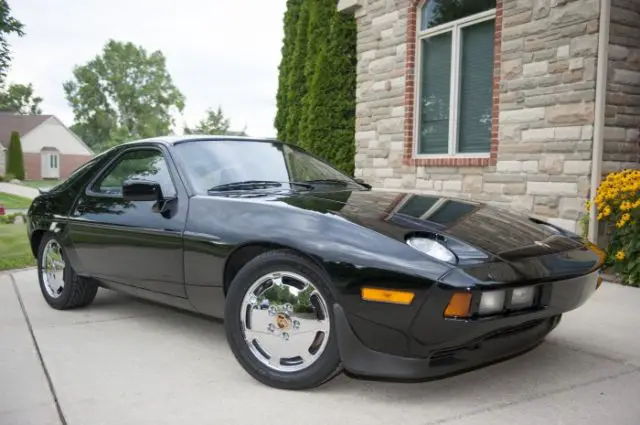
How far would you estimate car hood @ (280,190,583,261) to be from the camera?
2834 millimetres

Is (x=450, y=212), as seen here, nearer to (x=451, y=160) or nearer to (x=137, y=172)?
(x=137, y=172)

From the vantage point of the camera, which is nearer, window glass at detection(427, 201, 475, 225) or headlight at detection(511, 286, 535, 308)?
headlight at detection(511, 286, 535, 308)

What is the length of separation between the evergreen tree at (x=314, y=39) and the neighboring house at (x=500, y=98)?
836mm

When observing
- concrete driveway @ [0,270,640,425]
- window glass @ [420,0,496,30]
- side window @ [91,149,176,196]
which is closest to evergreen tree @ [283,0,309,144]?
window glass @ [420,0,496,30]

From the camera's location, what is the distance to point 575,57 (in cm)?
609

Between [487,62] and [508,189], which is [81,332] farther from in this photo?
[487,62]

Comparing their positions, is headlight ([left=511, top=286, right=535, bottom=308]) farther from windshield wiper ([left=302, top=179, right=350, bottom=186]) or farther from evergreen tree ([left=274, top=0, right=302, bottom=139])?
evergreen tree ([left=274, top=0, right=302, bottom=139])

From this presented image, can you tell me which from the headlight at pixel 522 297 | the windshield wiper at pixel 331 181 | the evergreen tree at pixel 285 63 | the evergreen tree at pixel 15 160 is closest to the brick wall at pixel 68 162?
the evergreen tree at pixel 15 160

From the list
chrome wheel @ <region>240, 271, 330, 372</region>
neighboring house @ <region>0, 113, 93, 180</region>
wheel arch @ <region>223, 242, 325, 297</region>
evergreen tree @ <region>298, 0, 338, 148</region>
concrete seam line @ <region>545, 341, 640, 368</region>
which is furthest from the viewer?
neighboring house @ <region>0, 113, 93, 180</region>

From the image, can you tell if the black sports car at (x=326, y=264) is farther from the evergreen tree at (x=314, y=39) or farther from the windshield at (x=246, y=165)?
the evergreen tree at (x=314, y=39)

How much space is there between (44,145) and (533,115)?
57.7 meters

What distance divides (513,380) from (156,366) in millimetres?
1975

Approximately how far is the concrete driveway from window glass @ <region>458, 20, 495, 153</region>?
3.66m

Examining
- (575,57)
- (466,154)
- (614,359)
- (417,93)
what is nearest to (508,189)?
(466,154)
